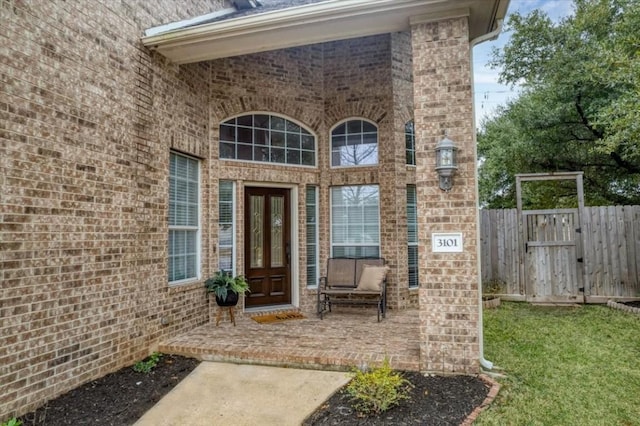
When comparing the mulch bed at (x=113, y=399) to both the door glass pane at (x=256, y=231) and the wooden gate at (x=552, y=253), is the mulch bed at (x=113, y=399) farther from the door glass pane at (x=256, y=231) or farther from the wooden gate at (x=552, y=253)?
the wooden gate at (x=552, y=253)

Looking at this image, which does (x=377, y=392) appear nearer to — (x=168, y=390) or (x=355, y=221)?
(x=168, y=390)

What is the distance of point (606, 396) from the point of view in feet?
11.7

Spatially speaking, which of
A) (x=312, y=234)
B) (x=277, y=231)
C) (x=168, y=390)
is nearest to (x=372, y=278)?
(x=312, y=234)

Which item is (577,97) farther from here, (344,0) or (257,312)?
(257,312)

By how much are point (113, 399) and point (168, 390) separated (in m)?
0.47

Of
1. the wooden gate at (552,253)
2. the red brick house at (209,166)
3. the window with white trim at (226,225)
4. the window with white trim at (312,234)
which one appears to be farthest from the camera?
the wooden gate at (552,253)

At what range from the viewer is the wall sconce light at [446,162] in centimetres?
393

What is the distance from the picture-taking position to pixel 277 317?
637 centimetres

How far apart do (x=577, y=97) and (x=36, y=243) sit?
10455mm

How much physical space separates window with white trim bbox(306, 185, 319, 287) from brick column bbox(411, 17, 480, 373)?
3.23 m

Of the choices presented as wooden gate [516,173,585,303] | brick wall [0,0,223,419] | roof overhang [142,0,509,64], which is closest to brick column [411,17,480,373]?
roof overhang [142,0,509,64]

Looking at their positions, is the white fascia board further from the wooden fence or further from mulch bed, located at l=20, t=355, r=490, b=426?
the wooden fence

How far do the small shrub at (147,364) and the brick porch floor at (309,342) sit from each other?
203mm

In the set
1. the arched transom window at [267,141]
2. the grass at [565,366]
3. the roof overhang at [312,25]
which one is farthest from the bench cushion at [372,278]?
the roof overhang at [312,25]
